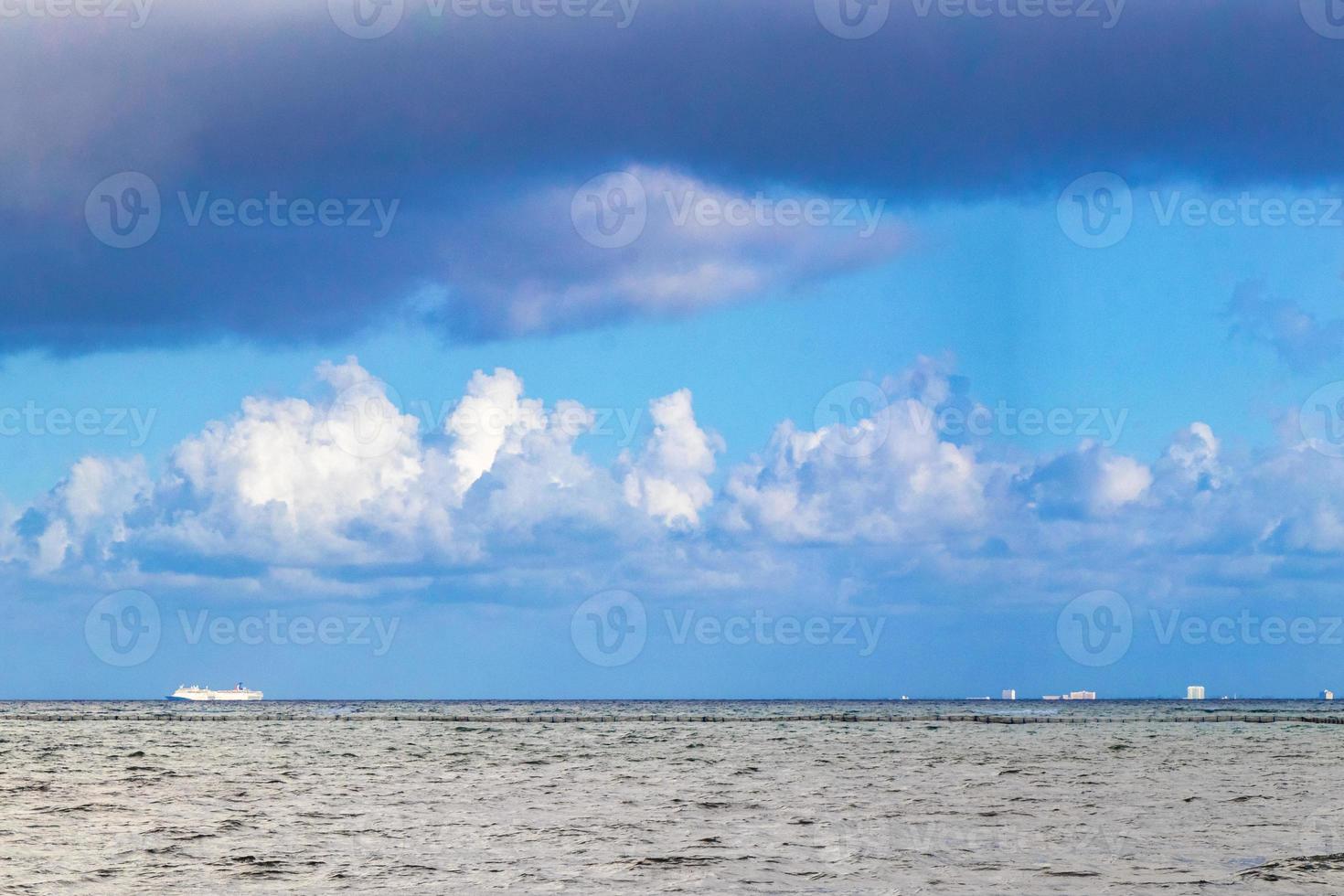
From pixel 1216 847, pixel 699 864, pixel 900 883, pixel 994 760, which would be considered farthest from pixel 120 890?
pixel 994 760

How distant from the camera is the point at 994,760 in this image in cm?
7612

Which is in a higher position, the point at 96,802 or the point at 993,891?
the point at 96,802

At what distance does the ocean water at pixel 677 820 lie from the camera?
105 ft

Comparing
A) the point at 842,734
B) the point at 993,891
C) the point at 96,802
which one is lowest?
the point at 993,891

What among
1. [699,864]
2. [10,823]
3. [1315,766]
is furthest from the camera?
[1315,766]

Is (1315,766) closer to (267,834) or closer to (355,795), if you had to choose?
(355,795)

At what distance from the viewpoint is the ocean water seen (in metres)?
32.0

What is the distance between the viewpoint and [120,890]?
3067 centimetres

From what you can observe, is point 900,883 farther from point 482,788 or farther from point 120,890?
point 482,788

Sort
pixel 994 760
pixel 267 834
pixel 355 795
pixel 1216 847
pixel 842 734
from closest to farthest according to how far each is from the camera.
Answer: pixel 1216 847 < pixel 267 834 < pixel 355 795 < pixel 994 760 < pixel 842 734

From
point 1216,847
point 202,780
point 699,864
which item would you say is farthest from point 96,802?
point 1216,847

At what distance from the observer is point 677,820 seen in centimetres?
4441

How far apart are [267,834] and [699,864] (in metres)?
13.7

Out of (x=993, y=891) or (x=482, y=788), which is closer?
(x=993, y=891)
